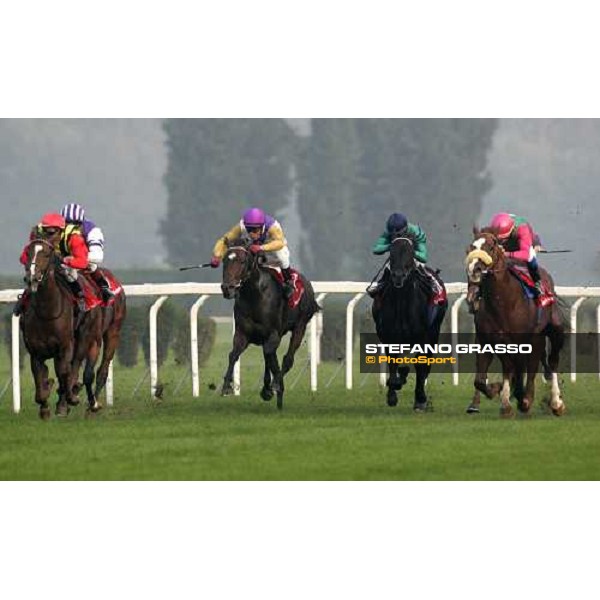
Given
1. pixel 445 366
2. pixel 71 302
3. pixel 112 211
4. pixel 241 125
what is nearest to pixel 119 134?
pixel 112 211

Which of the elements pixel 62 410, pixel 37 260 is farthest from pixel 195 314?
pixel 37 260

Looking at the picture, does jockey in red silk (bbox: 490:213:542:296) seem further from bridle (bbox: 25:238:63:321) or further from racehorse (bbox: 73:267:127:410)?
bridle (bbox: 25:238:63:321)

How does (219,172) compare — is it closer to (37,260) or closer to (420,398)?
(420,398)

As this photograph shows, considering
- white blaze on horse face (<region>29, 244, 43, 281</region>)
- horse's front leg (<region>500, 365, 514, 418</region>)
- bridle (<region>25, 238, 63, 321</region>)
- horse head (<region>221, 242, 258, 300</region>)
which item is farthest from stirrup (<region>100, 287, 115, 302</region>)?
horse's front leg (<region>500, 365, 514, 418</region>)

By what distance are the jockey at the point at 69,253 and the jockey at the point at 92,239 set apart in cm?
14

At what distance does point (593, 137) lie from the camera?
229ft

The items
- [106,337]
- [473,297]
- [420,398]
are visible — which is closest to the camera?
[473,297]

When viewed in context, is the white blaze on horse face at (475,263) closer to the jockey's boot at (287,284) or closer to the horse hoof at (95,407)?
the jockey's boot at (287,284)

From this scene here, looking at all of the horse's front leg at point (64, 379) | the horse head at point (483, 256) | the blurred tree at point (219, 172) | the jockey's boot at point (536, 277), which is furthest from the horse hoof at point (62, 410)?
the blurred tree at point (219, 172)

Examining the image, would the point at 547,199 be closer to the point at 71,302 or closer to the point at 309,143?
the point at 309,143

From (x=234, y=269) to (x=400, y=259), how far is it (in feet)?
4.37

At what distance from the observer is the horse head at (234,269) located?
14867 mm

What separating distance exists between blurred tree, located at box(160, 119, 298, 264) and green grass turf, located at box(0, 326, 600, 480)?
152 ft

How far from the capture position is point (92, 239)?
14.8 m
